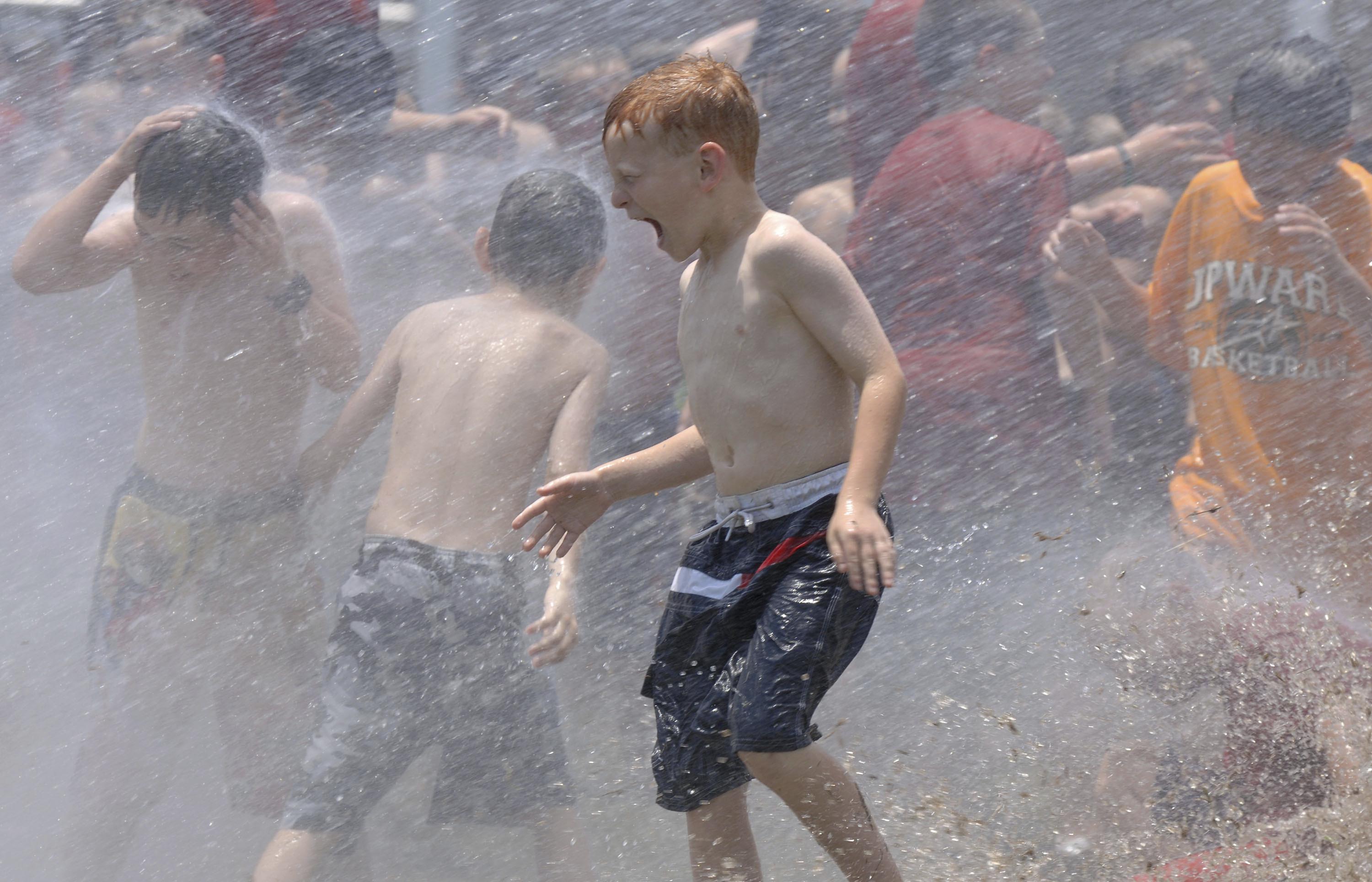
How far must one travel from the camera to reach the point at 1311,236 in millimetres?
3037

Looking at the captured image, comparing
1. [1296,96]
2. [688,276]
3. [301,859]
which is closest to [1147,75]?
[1296,96]

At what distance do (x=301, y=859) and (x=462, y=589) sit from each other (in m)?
0.63

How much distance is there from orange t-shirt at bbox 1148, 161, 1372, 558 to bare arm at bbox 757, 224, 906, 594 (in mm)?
1392

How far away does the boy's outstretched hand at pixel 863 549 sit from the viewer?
185 cm

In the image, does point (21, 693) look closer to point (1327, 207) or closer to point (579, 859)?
point (579, 859)

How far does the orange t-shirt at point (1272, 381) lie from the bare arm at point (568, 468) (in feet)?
4.72

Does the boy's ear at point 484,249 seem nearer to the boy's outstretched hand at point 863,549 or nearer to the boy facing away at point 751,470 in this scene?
the boy facing away at point 751,470

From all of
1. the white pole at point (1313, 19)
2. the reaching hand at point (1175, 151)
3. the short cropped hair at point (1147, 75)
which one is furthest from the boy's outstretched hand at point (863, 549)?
the white pole at point (1313, 19)

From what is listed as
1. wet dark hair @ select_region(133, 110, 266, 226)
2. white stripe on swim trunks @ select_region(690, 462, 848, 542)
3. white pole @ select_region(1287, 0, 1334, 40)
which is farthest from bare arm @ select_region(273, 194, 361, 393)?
white pole @ select_region(1287, 0, 1334, 40)

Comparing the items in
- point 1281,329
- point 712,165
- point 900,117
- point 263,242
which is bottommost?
point 1281,329

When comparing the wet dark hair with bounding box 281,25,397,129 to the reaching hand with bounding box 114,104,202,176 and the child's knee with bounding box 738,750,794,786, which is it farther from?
the child's knee with bounding box 738,750,794,786

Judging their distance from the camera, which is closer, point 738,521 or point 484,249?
point 738,521

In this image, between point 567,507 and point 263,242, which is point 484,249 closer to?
point 263,242

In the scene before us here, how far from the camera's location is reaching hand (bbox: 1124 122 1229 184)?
386 centimetres
